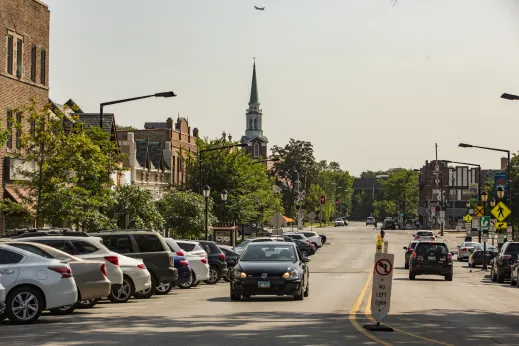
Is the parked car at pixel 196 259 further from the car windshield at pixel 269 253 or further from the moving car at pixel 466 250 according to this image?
the moving car at pixel 466 250

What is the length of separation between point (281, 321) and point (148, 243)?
8.78 meters

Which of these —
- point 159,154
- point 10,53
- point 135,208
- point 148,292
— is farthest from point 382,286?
point 159,154

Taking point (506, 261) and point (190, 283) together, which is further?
point (506, 261)

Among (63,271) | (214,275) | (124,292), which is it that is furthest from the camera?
(214,275)

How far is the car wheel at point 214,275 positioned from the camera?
128 feet

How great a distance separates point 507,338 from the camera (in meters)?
17.6

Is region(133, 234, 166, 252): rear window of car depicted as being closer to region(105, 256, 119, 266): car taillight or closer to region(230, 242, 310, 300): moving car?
region(230, 242, 310, 300): moving car

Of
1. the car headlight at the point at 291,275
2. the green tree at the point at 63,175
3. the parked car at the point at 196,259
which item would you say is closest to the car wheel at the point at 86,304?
the car headlight at the point at 291,275

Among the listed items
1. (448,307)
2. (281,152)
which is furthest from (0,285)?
(281,152)

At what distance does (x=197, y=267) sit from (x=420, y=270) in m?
12.1

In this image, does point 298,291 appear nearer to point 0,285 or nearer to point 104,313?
point 104,313

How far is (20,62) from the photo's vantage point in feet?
153

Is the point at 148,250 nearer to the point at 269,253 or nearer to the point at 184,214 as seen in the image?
the point at 269,253

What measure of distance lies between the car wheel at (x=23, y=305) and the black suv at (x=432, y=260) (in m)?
25.4
